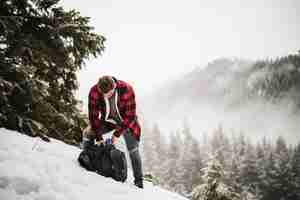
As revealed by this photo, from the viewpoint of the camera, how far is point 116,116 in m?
5.97

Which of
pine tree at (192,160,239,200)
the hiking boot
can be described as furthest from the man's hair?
pine tree at (192,160,239,200)

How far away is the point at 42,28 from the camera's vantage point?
21.2 ft

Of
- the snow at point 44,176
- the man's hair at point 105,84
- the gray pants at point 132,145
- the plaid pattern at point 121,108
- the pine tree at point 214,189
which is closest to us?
the snow at point 44,176

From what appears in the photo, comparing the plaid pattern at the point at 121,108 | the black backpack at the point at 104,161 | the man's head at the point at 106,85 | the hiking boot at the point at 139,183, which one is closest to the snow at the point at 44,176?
the black backpack at the point at 104,161

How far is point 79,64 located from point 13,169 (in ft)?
14.9

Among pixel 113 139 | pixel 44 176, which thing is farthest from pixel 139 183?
pixel 44 176

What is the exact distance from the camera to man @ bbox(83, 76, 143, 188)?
584 cm

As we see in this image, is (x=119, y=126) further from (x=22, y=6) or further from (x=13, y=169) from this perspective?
(x=22, y=6)

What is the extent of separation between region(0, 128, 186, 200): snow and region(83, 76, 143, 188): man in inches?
27.9

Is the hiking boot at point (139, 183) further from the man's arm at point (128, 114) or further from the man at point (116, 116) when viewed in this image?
the man's arm at point (128, 114)

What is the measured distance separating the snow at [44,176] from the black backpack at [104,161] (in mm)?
219

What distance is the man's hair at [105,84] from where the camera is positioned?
5598 millimetres

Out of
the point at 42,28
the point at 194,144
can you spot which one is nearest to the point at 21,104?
the point at 42,28

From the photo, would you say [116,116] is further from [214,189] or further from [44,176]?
[214,189]
